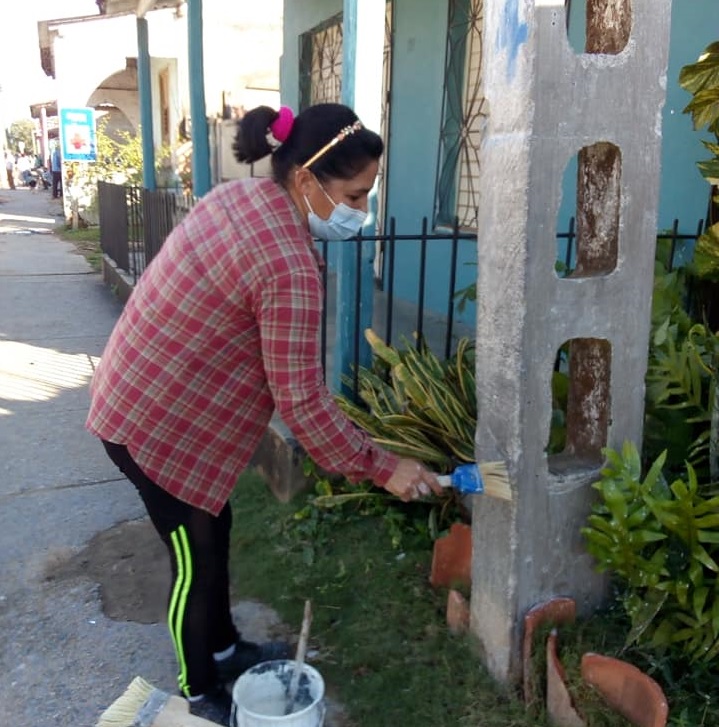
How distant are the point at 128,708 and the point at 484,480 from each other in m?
1.14

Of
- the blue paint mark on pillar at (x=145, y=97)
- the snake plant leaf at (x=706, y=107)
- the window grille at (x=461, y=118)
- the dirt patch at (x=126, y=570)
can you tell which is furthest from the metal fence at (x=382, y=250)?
the dirt patch at (x=126, y=570)

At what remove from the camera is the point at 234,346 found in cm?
200

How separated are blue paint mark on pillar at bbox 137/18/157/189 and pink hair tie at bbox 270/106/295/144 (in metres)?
7.91

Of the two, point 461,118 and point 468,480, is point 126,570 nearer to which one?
point 468,480

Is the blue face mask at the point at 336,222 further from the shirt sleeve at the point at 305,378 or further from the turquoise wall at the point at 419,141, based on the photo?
the turquoise wall at the point at 419,141

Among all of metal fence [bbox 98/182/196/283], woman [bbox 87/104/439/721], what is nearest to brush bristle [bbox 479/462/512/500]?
woman [bbox 87/104/439/721]

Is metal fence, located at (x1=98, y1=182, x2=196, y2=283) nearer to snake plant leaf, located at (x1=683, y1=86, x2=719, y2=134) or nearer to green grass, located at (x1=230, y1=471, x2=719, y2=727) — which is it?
green grass, located at (x1=230, y1=471, x2=719, y2=727)

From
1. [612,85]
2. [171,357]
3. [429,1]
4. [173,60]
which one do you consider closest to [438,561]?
[171,357]

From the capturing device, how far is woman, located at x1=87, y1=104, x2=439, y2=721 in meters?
1.86

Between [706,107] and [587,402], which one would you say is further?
[706,107]

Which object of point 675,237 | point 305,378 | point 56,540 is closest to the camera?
point 305,378

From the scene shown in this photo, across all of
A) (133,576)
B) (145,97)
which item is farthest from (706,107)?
(145,97)

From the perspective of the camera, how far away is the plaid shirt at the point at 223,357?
6.07ft

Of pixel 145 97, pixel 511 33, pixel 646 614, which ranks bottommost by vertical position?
pixel 646 614
